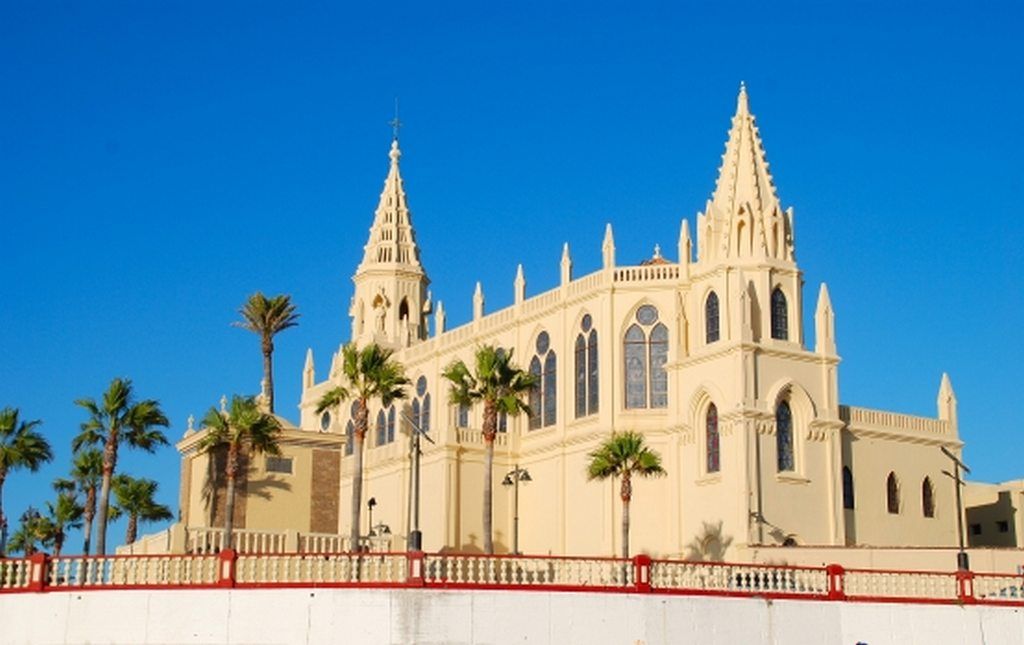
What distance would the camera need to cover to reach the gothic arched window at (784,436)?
5931 centimetres

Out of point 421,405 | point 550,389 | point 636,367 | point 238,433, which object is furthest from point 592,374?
point 238,433

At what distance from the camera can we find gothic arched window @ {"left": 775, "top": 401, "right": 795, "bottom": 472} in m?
59.3

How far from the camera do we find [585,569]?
124ft

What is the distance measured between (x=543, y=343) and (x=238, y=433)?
81.1 ft

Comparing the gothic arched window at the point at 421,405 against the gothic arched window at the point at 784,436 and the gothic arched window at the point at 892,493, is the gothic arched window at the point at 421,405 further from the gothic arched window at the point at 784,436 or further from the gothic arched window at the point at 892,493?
the gothic arched window at the point at 892,493

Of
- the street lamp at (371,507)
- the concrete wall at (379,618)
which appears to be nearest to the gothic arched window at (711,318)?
the street lamp at (371,507)

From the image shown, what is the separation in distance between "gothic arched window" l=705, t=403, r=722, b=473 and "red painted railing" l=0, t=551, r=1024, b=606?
2094 cm

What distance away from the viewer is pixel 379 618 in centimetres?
3528

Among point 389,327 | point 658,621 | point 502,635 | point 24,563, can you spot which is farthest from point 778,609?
point 389,327

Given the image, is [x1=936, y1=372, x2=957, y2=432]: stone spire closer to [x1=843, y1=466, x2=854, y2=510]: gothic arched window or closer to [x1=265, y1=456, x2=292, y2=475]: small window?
[x1=843, y1=466, x2=854, y2=510]: gothic arched window

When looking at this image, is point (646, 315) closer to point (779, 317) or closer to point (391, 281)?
point (779, 317)

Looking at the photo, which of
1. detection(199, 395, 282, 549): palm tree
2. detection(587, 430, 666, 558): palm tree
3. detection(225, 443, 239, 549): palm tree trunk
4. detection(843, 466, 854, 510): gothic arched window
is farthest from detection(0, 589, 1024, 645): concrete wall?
detection(843, 466, 854, 510): gothic arched window

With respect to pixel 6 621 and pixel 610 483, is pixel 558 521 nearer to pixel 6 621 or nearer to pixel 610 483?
pixel 610 483

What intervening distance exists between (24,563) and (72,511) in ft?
161
